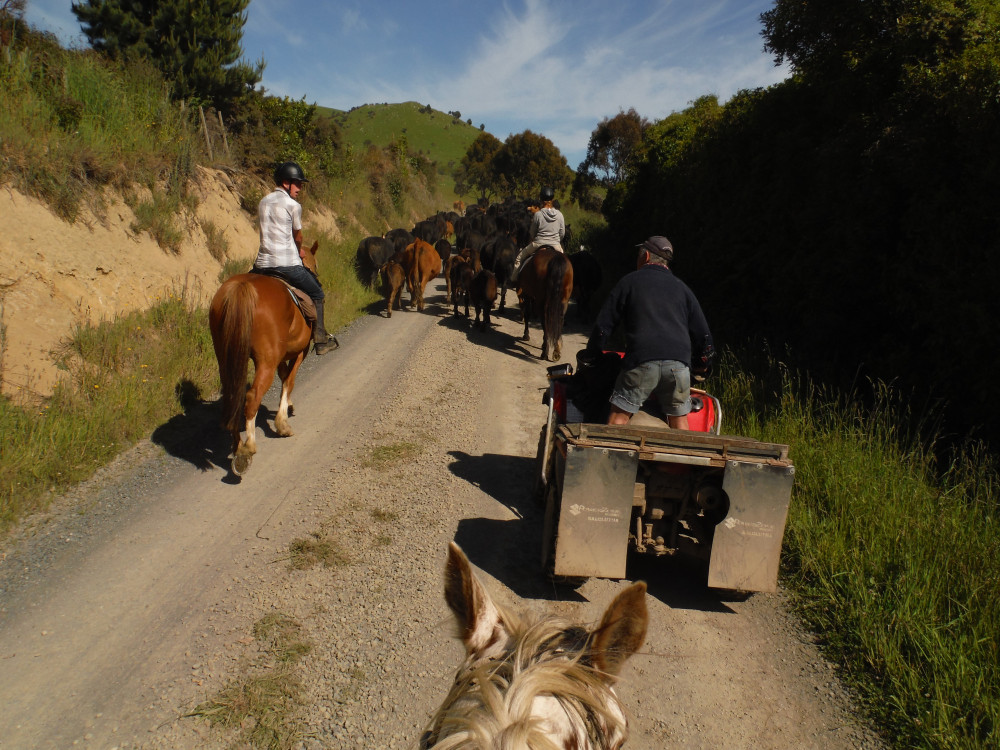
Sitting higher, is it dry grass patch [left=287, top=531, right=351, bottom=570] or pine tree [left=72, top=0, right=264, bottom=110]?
pine tree [left=72, top=0, right=264, bottom=110]

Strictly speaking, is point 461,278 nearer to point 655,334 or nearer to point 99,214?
point 99,214

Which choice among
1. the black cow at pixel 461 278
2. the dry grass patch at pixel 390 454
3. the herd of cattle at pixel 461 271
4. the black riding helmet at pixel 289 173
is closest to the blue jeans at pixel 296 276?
the black riding helmet at pixel 289 173

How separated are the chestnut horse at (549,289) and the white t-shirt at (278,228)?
4707mm

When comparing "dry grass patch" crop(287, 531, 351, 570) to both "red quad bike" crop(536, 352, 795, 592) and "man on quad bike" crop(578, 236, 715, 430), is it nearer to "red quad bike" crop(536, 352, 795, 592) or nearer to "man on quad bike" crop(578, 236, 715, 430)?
"red quad bike" crop(536, 352, 795, 592)

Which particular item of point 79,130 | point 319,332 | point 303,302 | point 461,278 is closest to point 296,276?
point 303,302

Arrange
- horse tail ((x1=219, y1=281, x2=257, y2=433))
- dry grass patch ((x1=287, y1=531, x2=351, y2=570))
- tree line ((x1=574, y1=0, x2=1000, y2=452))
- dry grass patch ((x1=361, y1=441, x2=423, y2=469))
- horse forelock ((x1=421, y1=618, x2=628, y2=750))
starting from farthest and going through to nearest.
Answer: dry grass patch ((x1=361, y1=441, x2=423, y2=469)) → horse tail ((x1=219, y1=281, x2=257, y2=433)) → tree line ((x1=574, y1=0, x2=1000, y2=452)) → dry grass patch ((x1=287, y1=531, x2=351, y2=570)) → horse forelock ((x1=421, y1=618, x2=628, y2=750))

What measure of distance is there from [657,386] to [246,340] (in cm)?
366

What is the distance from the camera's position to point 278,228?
6629 mm

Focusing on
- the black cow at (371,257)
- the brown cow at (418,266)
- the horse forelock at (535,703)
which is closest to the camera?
the horse forelock at (535,703)

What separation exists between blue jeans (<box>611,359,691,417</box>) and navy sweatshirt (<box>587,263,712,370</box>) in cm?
6

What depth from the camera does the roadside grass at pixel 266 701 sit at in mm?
2877

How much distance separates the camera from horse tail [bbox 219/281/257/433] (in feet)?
18.1

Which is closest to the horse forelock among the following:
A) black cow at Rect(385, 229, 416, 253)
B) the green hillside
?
black cow at Rect(385, 229, 416, 253)

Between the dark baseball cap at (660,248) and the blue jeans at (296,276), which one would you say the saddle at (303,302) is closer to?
the blue jeans at (296,276)
